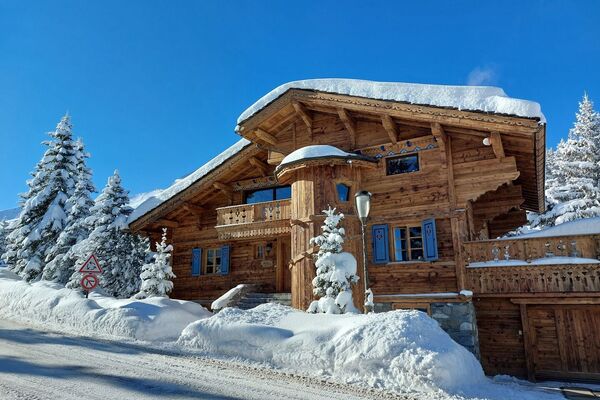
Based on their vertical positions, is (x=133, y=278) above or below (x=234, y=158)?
below

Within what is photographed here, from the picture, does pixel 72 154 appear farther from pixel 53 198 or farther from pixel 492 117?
pixel 492 117

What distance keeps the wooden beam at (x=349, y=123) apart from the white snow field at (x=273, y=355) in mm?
8381

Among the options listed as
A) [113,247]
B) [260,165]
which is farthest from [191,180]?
Result: [113,247]

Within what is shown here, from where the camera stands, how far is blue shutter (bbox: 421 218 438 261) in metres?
→ 14.0

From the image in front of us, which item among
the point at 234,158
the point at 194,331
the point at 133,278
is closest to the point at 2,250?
the point at 133,278

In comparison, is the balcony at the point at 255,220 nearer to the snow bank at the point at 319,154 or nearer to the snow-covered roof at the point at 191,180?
the snow bank at the point at 319,154

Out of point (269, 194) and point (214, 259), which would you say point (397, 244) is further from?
point (214, 259)

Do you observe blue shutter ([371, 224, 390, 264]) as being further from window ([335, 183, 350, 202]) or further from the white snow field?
the white snow field

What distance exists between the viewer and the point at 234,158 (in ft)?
64.0

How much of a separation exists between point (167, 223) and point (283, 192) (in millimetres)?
6667

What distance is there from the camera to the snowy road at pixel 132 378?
231 inches

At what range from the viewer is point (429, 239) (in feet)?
46.5

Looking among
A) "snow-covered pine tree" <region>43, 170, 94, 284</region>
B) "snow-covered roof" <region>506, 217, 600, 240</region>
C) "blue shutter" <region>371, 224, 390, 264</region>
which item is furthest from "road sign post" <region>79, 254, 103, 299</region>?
"snow-covered roof" <region>506, 217, 600, 240</region>

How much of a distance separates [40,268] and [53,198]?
4382 mm
